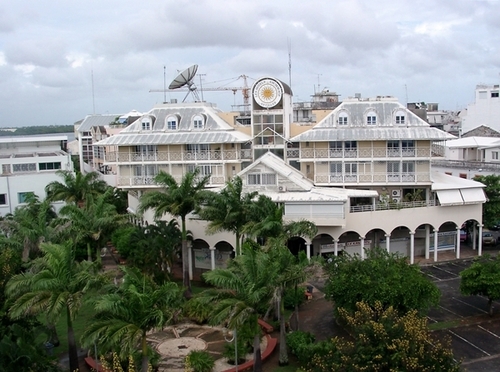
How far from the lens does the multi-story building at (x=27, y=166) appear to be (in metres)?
49.6

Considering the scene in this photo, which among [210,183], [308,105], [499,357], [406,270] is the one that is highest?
[308,105]

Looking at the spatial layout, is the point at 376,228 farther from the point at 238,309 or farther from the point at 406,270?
the point at 238,309

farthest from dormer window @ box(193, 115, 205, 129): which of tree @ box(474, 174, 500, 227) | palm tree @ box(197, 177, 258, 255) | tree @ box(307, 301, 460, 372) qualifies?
tree @ box(307, 301, 460, 372)

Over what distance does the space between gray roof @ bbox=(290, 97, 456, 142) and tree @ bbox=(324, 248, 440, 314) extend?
16.6m

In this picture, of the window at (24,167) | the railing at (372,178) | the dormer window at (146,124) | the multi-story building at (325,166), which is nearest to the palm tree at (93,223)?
the multi-story building at (325,166)

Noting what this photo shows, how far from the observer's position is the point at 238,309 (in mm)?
22141

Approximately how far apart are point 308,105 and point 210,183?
33.3 meters

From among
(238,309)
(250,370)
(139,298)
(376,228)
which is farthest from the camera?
(376,228)

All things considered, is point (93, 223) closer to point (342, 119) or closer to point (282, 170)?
point (282, 170)

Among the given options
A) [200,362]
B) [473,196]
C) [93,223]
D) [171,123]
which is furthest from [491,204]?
[93,223]

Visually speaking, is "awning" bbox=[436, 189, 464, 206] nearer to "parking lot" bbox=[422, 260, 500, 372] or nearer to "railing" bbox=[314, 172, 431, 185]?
"railing" bbox=[314, 172, 431, 185]

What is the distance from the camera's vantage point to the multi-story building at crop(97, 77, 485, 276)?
4194cm

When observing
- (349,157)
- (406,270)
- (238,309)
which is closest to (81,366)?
(238,309)

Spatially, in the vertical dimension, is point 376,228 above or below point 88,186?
below
